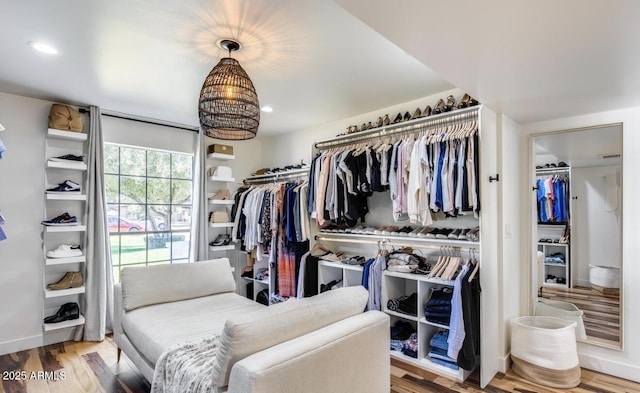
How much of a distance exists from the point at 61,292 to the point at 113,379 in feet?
3.99

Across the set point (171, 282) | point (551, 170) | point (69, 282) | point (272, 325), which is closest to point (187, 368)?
point (272, 325)

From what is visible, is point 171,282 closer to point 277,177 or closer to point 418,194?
point 277,177

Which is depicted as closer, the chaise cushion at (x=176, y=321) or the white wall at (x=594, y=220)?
the chaise cushion at (x=176, y=321)

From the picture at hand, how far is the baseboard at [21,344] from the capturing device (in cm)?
314

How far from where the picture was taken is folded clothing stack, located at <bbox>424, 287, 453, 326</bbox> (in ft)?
8.74

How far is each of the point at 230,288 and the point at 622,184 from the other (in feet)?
11.4

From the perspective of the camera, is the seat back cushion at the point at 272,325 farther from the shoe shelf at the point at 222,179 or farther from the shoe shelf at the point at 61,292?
Result: the shoe shelf at the point at 222,179

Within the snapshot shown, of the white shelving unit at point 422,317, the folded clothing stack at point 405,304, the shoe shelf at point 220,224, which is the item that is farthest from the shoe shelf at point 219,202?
the folded clothing stack at point 405,304

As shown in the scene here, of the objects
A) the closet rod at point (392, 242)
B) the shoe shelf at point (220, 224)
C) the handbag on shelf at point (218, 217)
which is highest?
the handbag on shelf at point (218, 217)

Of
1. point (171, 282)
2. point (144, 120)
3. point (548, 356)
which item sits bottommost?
point (548, 356)

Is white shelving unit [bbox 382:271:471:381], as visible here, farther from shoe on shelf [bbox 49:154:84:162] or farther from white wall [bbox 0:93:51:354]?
white wall [bbox 0:93:51:354]

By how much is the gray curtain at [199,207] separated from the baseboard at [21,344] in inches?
64.2

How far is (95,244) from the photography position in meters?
3.53

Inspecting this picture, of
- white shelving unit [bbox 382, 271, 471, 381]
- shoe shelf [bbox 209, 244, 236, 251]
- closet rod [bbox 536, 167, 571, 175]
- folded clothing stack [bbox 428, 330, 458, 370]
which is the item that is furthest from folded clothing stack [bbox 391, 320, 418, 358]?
shoe shelf [bbox 209, 244, 236, 251]
